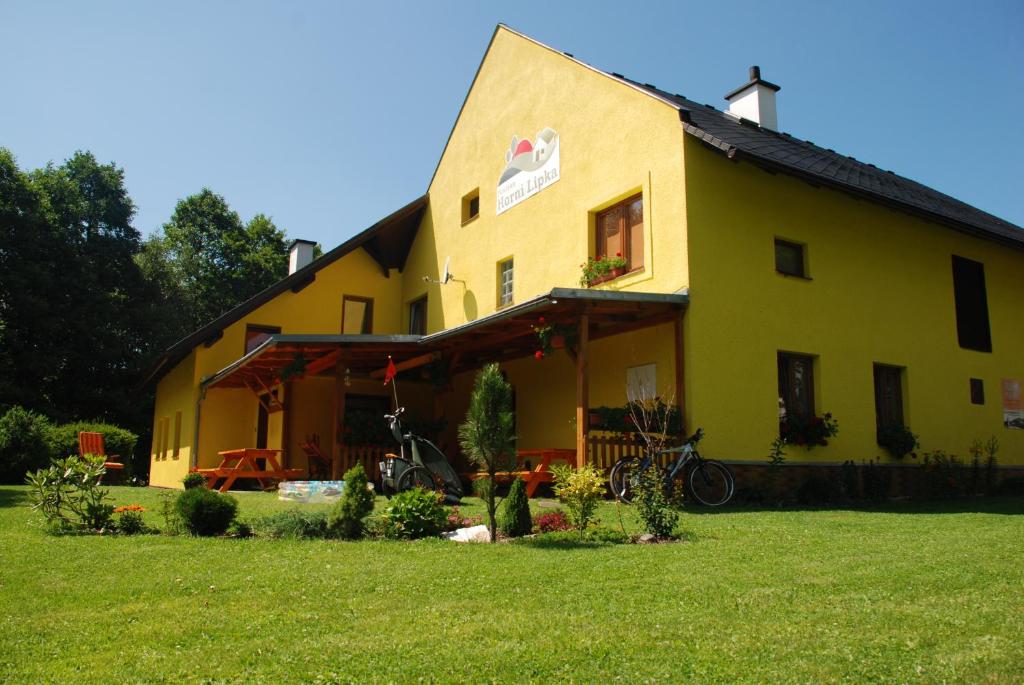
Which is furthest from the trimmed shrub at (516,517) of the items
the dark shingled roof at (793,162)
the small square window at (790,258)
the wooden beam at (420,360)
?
the wooden beam at (420,360)

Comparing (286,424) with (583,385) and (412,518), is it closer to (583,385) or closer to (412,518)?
(583,385)

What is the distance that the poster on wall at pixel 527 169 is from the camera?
15086 mm

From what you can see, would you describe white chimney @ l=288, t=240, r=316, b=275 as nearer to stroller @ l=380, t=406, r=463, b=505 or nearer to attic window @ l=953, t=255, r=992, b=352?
stroller @ l=380, t=406, r=463, b=505

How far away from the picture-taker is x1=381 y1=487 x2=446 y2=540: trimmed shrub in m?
7.30

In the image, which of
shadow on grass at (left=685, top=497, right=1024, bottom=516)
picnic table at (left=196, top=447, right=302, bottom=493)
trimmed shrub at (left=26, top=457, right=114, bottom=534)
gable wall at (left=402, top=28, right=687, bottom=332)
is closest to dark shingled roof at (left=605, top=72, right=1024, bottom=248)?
gable wall at (left=402, top=28, right=687, bottom=332)

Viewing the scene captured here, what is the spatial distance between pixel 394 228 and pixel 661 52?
10312 mm

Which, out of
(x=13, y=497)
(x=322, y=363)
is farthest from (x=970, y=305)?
(x=13, y=497)

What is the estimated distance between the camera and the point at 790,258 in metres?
13.0

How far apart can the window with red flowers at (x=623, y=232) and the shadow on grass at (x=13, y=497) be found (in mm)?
8967

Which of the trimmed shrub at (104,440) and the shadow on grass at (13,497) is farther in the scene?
the trimmed shrub at (104,440)

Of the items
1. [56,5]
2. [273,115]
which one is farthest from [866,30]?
[56,5]

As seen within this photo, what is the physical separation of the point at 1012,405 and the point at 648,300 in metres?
9.30

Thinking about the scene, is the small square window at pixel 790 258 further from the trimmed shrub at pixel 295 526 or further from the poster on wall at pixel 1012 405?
the trimmed shrub at pixel 295 526

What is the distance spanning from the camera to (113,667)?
3.50m
